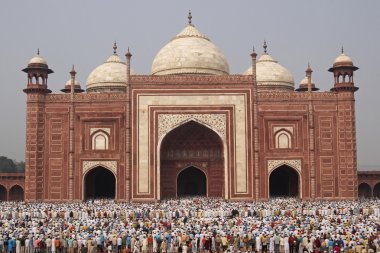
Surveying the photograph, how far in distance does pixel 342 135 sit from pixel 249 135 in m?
4.45

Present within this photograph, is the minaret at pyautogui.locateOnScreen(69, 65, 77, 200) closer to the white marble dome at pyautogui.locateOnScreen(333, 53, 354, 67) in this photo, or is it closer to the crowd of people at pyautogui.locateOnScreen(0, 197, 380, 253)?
the crowd of people at pyautogui.locateOnScreen(0, 197, 380, 253)

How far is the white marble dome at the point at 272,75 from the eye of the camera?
30.3 meters

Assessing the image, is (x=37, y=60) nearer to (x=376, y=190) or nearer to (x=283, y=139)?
(x=283, y=139)

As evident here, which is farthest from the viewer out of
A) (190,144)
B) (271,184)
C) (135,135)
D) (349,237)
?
(271,184)

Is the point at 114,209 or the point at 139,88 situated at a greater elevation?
the point at 139,88

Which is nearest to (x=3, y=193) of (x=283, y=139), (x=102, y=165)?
(x=102, y=165)

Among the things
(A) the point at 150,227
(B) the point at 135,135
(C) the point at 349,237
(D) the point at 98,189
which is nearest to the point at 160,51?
(B) the point at 135,135

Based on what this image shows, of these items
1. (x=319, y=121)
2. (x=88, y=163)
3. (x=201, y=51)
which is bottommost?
(x=88, y=163)

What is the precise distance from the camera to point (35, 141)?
80.2ft

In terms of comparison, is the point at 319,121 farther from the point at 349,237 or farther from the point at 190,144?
the point at 349,237

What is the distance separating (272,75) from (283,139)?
646 centimetres

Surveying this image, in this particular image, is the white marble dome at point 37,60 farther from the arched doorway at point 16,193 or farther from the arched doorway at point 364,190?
the arched doorway at point 364,190

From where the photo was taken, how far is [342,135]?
975 inches

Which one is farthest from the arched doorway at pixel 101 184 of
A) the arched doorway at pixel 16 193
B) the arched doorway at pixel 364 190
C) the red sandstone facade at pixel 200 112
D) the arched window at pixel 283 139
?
the arched doorway at pixel 364 190
